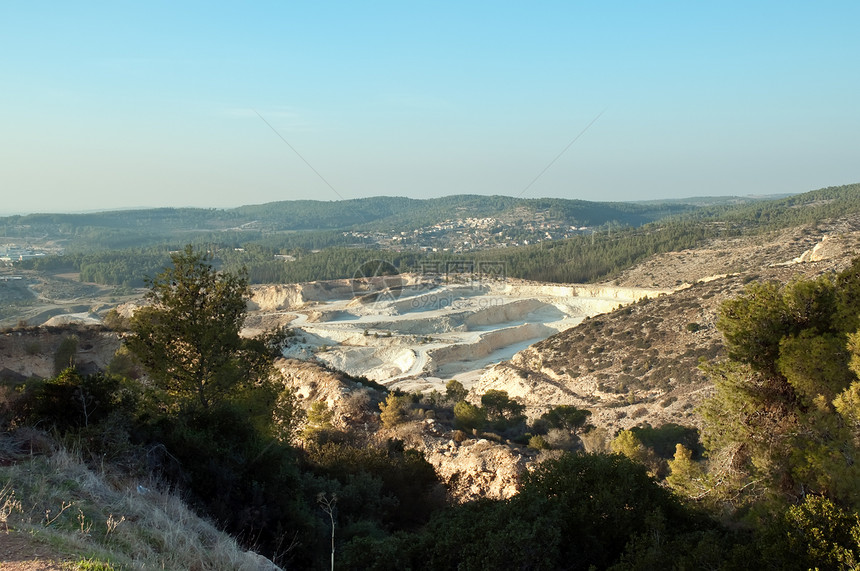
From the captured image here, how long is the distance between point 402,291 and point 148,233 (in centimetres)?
11416

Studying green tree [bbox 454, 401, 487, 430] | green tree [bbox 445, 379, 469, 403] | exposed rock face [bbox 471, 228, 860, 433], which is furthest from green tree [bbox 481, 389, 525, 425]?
green tree [bbox 445, 379, 469, 403]

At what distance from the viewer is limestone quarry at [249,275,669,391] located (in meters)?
40.1

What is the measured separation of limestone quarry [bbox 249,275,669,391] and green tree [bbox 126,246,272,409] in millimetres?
22522

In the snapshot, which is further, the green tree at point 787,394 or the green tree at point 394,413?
the green tree at point 394,413

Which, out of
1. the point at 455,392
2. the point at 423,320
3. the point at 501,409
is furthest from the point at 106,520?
the point at 423,320

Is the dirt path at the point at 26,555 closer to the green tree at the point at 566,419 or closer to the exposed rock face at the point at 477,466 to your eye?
the exposed rock face at the point at 477,466

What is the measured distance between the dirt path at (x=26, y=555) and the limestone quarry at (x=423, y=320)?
29139 mm

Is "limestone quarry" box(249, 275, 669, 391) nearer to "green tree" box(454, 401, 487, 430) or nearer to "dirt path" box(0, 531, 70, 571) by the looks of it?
"green tree" box(454, 401, 487, 430)

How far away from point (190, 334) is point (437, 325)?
40130 millimetres

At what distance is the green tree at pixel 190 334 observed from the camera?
1112cm

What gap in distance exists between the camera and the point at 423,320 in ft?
167

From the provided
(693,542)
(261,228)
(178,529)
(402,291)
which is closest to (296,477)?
(178,529)

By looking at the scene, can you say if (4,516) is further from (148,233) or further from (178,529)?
(148,233)

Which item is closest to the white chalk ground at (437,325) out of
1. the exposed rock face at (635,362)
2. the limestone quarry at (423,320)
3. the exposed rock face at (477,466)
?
the limestone quarry at (423,320)
